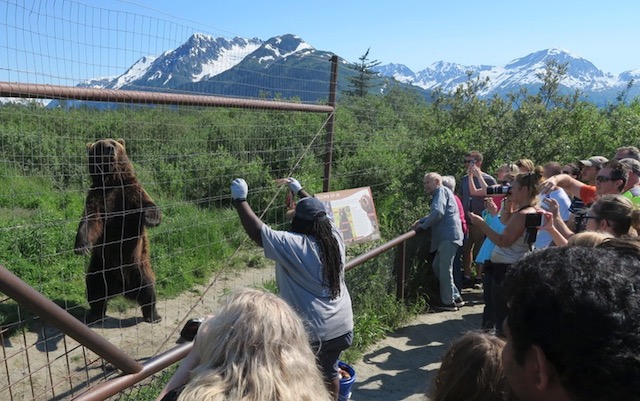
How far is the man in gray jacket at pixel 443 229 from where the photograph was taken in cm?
604

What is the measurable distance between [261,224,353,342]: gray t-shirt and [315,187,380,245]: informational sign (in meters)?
1.96

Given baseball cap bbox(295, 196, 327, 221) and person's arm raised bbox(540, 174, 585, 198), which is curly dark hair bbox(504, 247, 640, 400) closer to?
baseball cap bbox(295, 196, 327, 221)

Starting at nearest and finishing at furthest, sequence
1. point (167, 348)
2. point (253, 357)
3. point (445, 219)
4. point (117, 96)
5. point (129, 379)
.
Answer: point (253, 357) < point (129, 379) < point (117, 96) < point (167, 348) < point (445, 219)

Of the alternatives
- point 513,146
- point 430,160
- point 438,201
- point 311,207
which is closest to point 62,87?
point 311,207

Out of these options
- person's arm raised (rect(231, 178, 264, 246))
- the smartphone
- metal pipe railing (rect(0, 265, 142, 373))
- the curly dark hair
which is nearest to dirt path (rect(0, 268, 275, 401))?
person's arm raised (rect(231, 178, 264, 246))

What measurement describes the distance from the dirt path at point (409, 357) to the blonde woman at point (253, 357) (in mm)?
2481

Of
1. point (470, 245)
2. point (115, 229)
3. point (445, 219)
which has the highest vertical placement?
point (445, 219)

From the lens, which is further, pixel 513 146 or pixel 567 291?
pixel 513 146

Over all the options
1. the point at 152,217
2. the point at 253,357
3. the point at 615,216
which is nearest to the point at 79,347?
the point at 152,217

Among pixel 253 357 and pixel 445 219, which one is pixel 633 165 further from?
pixel 253 357

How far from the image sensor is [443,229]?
6.16 meters

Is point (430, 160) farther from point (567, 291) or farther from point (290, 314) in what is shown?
point (567, 291)

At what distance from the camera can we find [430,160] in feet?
27.8

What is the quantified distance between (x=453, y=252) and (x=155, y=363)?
4.22 m
